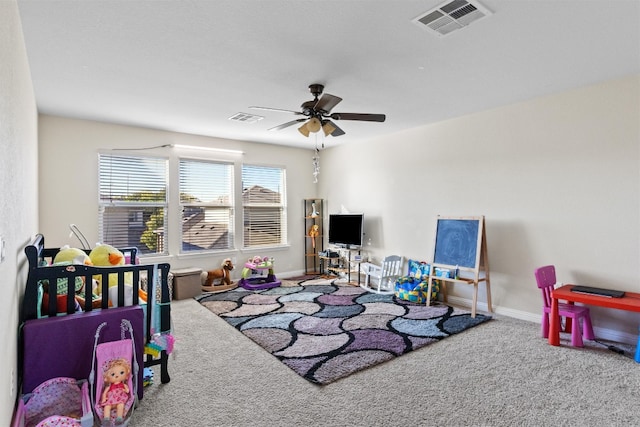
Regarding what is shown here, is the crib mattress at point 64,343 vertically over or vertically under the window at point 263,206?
under

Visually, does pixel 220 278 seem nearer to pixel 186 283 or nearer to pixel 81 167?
pixel 186 283

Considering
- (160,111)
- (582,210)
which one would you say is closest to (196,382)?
(160,111)

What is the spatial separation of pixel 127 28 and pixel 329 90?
1.79m

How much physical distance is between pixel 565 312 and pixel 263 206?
4.55 m

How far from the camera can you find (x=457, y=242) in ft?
14.3

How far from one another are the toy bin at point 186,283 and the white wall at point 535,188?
2.89 metres

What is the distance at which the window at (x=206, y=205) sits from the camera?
5406mm

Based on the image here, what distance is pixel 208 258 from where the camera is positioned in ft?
18.2

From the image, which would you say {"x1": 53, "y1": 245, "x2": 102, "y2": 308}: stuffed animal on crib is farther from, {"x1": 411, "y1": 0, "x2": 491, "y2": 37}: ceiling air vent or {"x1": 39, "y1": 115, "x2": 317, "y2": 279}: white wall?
{"x1": 411, "y1": 0, "x2": 491, "y2": 37}: ceiling air vent

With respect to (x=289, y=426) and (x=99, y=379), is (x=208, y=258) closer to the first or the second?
(x=99, y=379)

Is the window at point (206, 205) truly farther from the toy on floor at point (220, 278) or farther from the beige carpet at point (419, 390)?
the beige carpet at point (419, 390)

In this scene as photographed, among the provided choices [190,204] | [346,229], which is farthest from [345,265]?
[190,204]

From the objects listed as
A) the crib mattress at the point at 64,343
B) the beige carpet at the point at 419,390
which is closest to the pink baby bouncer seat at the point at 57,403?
the crib mattress at the point at 64,343

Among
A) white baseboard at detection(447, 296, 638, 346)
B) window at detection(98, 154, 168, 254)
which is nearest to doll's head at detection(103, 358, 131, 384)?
window at detection(98, 154, 168, 254)
